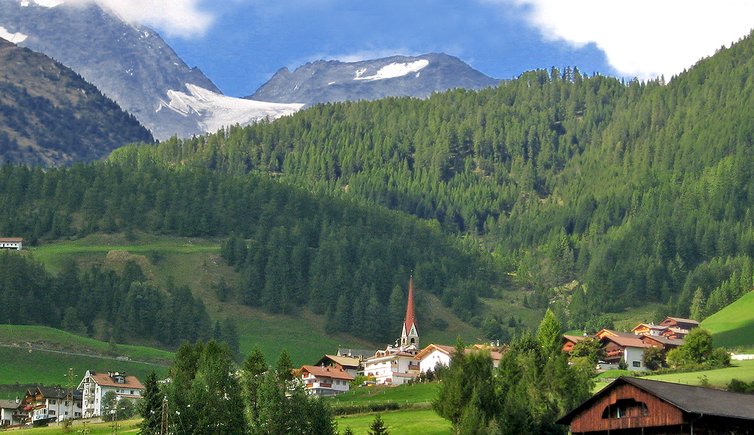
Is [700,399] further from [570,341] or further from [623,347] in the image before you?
[570,341]

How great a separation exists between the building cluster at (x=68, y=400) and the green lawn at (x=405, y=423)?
47168 millimetres

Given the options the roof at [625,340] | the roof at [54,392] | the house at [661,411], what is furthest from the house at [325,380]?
the house at [661,411]

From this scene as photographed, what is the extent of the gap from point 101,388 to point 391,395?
141 ft

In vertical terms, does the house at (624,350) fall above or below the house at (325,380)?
above

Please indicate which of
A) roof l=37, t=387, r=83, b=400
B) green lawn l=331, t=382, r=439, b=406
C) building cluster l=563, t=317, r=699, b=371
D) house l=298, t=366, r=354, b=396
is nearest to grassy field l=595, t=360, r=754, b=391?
green lawn l=331, t=382, r=439, b=406

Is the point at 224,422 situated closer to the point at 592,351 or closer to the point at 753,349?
the point at 592,351

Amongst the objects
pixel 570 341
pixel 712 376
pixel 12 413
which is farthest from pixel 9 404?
pixel 712 376

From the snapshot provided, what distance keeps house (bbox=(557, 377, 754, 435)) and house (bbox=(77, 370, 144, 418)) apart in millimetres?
94803

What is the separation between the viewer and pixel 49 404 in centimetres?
17938

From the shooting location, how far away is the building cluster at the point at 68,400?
176250 millimetres

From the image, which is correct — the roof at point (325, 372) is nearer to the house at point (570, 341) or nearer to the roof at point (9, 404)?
the house at point (570, 341)

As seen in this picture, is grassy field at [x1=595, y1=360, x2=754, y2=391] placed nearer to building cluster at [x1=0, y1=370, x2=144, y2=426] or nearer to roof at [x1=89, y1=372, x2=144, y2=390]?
building cluster at [x1=0, y1=370, x2=144, y2=426]

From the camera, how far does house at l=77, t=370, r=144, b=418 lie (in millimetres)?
184250

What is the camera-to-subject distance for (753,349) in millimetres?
186500
